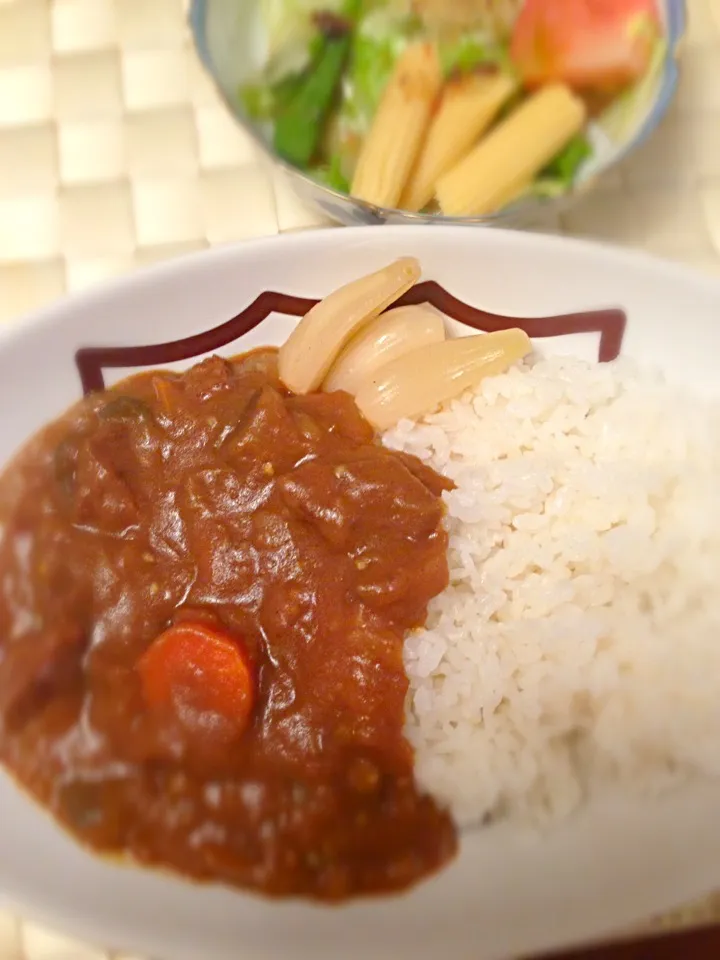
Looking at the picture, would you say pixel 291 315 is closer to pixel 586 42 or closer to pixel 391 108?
pixel 391 108

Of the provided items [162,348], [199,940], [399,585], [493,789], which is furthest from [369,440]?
[199,940]

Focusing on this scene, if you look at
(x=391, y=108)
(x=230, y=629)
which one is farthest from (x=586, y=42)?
(x=230, y=629)

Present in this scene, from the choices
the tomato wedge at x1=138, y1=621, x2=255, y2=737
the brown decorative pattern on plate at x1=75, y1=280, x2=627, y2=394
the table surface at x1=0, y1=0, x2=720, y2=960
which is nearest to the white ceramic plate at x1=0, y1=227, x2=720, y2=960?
the brown decorative pattern on plate at x1=75, y1=280, x2=627, y2=394

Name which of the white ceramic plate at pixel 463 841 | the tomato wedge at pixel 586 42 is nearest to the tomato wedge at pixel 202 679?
the white ceramic plate at pixel 463 841

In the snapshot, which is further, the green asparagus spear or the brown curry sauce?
the green asparagus spear

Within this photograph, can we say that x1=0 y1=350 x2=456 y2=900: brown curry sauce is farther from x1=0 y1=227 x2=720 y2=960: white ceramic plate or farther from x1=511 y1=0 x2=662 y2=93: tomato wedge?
x1=511 y1=0 x2=662 y2=93: tomato wedge

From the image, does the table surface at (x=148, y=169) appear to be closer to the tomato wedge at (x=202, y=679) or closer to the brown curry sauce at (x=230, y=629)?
the brown curry sauce at (x=230, y=629)
